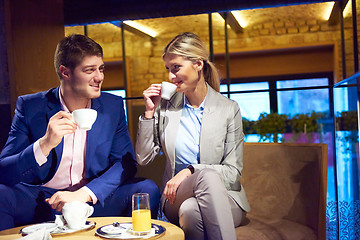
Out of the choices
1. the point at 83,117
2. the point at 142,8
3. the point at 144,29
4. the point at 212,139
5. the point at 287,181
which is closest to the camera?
the point at 83,117

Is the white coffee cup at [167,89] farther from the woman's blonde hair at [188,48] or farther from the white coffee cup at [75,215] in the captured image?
the white coffee cup at [75,215]

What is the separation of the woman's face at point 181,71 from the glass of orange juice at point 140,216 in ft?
2.49

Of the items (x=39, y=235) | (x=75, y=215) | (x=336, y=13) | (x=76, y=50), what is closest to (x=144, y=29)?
(x=336, y=13)

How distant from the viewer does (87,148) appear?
1941mm

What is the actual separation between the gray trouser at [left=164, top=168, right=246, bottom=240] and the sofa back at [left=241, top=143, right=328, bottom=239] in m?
0.50

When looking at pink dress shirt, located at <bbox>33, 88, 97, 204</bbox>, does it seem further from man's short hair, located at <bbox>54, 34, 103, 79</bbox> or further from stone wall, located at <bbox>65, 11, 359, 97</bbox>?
stone wall, located at <bbox>65, 11, 359, 97</bbox>

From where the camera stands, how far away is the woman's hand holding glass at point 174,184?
1.77 m

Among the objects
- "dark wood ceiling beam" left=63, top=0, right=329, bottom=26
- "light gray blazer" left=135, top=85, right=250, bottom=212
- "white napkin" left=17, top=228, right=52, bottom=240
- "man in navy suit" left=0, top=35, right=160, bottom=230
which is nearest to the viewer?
"white napkin" left=17, top=228, right=52, bottom=240

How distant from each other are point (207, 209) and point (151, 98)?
2.09 ft

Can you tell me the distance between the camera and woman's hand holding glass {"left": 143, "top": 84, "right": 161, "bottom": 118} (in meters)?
1.93

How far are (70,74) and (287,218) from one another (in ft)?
4.12

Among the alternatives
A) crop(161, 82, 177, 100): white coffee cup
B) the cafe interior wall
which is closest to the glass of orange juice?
crop(161, 82, 177, 100): white coffee cup

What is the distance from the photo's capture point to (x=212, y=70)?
6.93 ft

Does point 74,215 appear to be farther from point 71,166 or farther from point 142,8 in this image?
A: point 142,8
